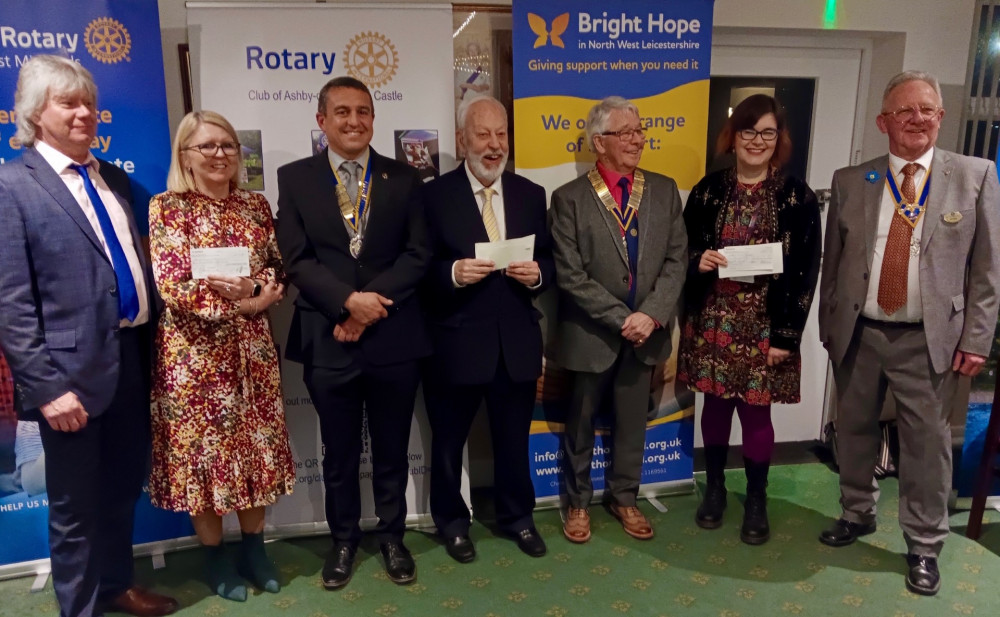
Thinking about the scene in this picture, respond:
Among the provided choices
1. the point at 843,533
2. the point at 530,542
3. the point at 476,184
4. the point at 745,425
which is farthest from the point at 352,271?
the point at 843,533

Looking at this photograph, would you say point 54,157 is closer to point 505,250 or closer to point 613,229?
point 505,250

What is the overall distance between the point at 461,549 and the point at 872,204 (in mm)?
2092

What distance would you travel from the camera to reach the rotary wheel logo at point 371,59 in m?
2.74

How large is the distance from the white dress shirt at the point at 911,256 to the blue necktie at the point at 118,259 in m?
2.60

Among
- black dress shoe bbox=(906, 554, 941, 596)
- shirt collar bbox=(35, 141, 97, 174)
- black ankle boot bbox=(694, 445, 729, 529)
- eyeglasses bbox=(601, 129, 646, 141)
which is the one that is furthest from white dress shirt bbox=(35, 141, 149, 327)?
black dress shoe bbox=(906, 554, 941, 596)

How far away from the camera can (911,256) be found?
2457 mm

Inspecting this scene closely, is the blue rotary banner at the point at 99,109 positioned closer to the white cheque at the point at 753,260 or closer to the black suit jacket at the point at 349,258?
the black suit jacket at the point at 349,258

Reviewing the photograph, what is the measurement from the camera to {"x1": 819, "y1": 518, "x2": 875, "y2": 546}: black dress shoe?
2.86 m

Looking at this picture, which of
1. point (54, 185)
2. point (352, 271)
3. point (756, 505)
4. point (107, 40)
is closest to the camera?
point (54, 185)

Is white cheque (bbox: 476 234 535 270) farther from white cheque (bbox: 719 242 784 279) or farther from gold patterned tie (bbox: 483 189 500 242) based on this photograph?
white cheque (bbox: 719 242 784 279)

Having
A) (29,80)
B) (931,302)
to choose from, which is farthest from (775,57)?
(29,80)

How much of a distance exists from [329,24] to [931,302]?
2512 millimetres

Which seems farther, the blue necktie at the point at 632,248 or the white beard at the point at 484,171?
the blue necktie at the point at 632,248

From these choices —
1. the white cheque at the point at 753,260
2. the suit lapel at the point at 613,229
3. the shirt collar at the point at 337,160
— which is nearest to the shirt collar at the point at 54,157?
the shirt collar at the point at 337,160
